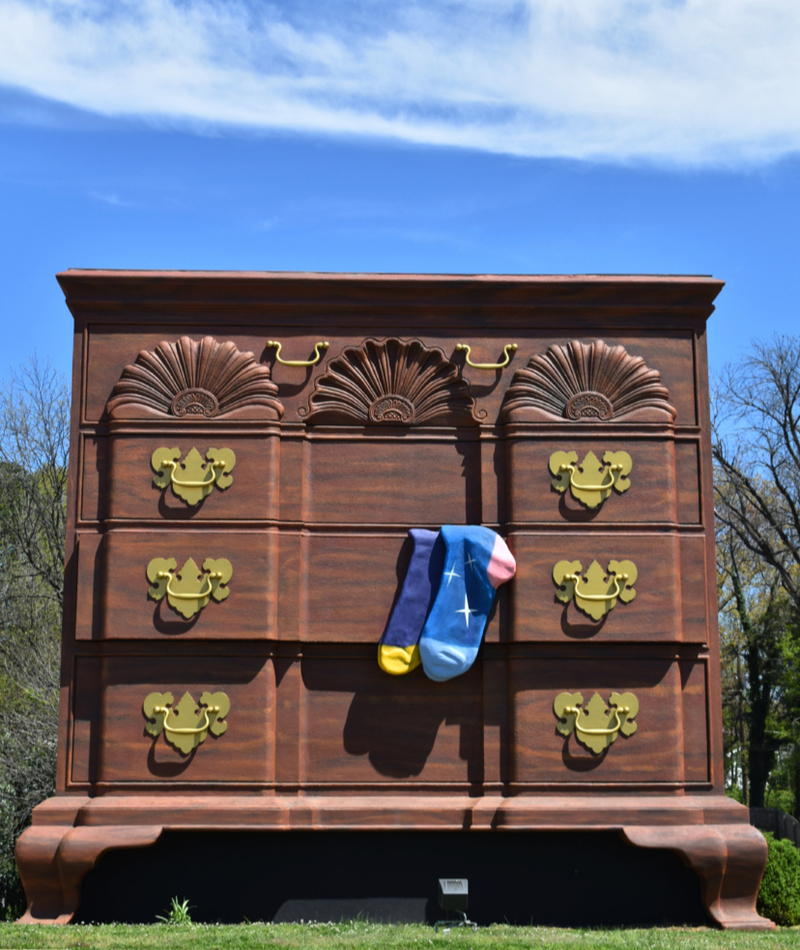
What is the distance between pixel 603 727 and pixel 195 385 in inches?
112

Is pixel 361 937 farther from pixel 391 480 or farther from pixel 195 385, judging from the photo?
pixel 195 385

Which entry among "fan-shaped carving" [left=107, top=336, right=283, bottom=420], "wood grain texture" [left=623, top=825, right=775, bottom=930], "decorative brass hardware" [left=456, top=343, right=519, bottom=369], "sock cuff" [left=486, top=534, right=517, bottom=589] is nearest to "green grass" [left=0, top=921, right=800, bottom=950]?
"wood grain texture" [left=623, top=825, right=775, bottom=930]

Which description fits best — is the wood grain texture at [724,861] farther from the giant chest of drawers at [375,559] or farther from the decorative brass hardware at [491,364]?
the decorative brass hardware at [491,364]

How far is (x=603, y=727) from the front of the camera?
522 cm

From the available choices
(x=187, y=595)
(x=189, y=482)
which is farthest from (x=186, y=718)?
(x=189, y=482)

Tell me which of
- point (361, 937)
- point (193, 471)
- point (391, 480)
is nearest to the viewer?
point (361, 937)

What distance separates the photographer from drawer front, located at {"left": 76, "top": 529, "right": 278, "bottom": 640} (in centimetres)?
521

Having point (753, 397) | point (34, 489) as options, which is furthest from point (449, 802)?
point (753, 397)

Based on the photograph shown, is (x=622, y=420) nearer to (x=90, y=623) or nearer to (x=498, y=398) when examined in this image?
(x=498, y=398)

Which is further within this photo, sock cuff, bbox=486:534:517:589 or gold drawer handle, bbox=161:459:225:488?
gold drawer handle, bbox=161:459:225:488

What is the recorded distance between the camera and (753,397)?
20.6 m

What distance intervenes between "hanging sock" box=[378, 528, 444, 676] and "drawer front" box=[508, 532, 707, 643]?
0.42 m

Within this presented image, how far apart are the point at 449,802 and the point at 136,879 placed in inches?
65.8

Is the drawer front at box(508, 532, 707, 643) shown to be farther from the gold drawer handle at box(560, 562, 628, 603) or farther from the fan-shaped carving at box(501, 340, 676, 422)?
the fan-shaped carving at box(501, 340, 676, 422)
